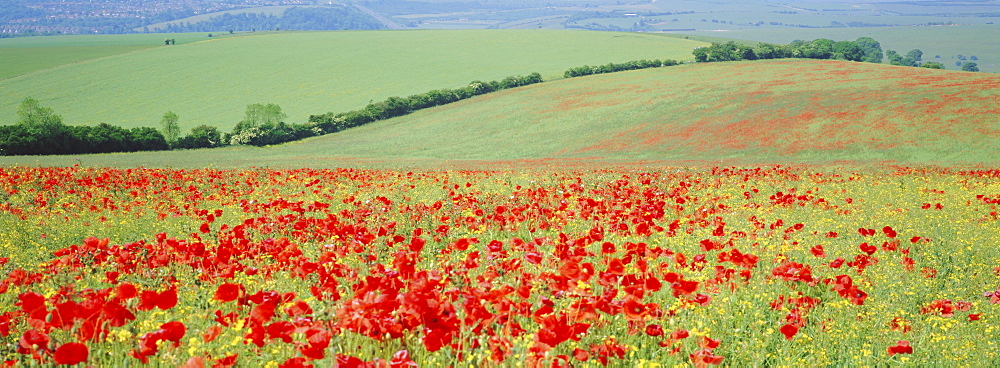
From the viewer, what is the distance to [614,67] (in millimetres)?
95750

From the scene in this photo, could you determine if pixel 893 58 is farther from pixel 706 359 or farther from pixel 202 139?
pixel 706 359

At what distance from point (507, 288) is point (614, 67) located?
9486cm

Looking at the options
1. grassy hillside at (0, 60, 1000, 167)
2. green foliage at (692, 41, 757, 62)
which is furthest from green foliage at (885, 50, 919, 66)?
grassy hillside at (0, 60, 1000, 167)

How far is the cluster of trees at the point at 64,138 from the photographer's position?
49781 mm

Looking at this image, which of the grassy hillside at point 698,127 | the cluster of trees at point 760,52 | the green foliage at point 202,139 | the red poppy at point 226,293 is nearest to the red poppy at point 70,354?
the red poppy at point 226,293

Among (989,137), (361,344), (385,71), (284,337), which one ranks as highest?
(385,71)

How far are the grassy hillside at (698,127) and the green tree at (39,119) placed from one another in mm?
7975

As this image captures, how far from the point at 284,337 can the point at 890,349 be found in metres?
3.81

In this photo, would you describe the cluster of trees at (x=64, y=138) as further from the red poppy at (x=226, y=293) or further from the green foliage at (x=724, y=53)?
the green foliage at (x=724, y=53)

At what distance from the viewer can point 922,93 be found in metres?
49.7

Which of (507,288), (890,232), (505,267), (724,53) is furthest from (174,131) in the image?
(724,53)

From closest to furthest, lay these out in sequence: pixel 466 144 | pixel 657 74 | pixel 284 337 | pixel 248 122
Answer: pixel 284 337 → pixel 466 144 → pixel 248 122 → pixel 657 74

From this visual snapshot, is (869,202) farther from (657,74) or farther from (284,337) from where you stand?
(657,74)

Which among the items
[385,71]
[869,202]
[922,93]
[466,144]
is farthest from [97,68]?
[869,202]
